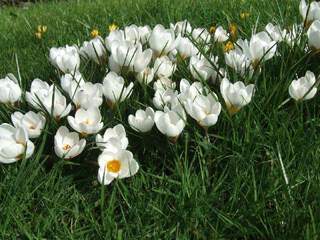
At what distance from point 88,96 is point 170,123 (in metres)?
0.36

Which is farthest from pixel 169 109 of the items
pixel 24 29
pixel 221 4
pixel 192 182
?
pixel 24 29

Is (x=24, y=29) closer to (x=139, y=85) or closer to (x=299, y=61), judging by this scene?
(x=139, y=85)

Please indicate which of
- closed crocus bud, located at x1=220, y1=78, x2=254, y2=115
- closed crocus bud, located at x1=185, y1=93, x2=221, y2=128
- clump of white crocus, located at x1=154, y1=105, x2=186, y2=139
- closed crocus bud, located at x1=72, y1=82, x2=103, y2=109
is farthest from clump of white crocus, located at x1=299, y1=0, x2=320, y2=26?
closed crocus bud, located at x1=72, y1=82, x2=103, y2=109

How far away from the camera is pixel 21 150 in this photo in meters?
1.65

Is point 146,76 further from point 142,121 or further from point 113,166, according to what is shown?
point 113,166

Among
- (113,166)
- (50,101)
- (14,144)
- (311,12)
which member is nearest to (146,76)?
(50,101)

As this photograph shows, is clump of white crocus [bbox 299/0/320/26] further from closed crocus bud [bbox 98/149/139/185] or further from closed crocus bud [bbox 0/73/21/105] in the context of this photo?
closed crocus bud [bbox 0/73/21/105]

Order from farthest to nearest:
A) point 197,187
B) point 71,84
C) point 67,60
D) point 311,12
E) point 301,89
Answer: point 311,12 < point 67,60 < point 71,84 < point 301,89 < point 197,187

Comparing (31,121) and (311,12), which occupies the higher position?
(311,12)

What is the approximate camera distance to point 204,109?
68.9 inches

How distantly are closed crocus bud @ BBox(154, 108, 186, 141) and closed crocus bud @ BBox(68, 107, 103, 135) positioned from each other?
0.20 m

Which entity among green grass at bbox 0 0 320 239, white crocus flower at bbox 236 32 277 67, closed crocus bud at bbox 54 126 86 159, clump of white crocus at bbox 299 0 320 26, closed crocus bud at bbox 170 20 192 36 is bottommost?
green grass at bbox 0 0 320 239

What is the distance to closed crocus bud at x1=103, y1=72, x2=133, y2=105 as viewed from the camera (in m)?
1.87

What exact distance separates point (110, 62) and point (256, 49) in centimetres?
58
